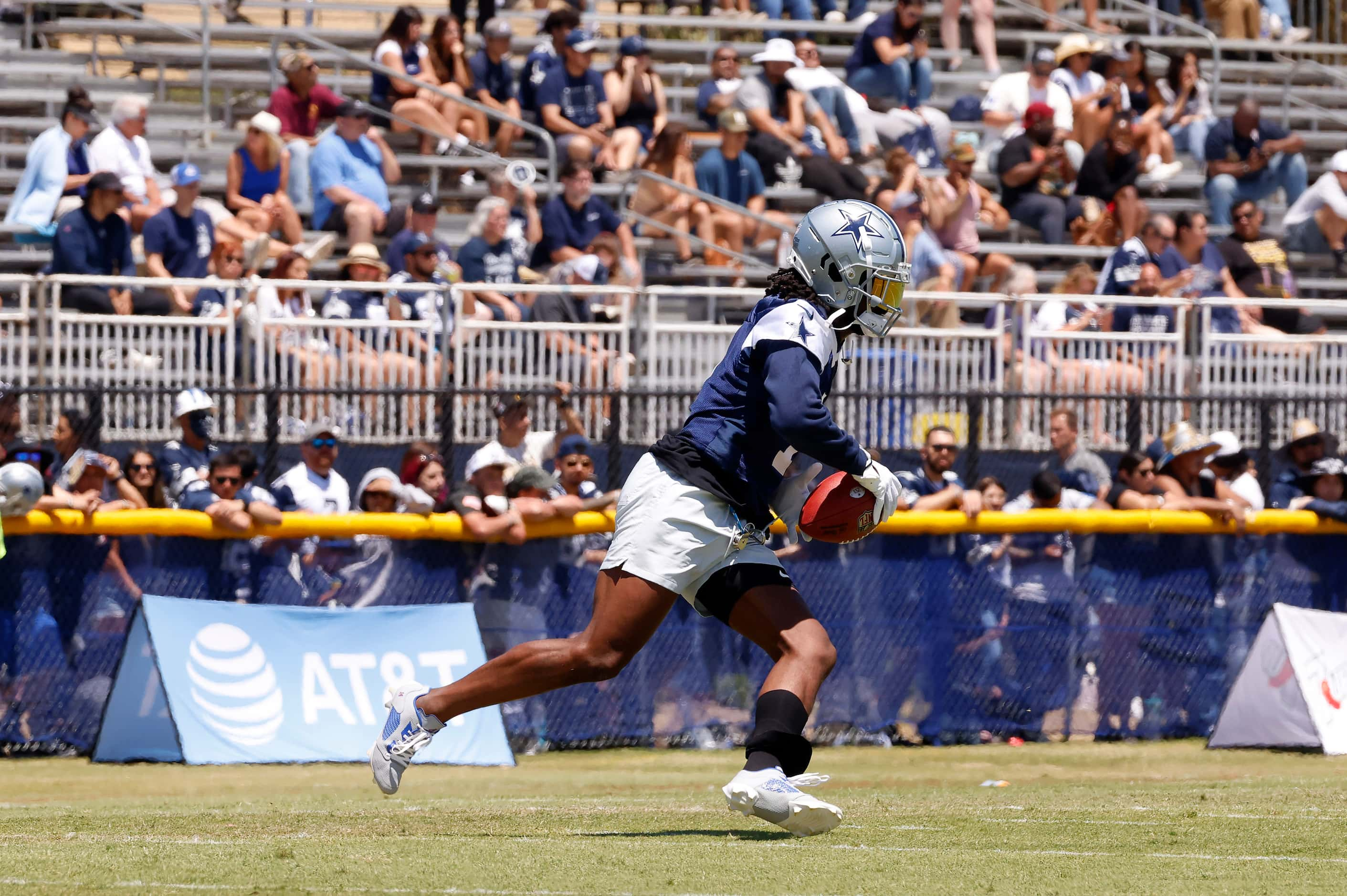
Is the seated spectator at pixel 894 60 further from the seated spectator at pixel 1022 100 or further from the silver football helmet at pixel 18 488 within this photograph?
the silver football helmet at pixel 18 488

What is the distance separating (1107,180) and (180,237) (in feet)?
30.4

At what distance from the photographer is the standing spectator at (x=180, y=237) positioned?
1466 cm

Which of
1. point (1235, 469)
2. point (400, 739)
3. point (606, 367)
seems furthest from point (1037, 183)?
point (400, 739)

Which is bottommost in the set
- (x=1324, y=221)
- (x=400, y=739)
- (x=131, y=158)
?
(x=400, y=739)

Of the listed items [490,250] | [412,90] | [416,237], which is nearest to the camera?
[416,237]

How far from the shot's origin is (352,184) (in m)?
16.5

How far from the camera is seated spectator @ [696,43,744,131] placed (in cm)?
1881

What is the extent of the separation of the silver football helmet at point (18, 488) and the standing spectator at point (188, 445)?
1192 mm

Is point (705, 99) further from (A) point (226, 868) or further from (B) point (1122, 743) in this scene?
(A) point (226, 868)

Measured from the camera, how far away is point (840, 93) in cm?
Result: 1895

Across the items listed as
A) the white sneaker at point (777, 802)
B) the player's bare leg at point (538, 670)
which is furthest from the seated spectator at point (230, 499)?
the white sneaker at point (777, 802)

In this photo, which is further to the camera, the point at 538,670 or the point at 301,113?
the point at 301,113

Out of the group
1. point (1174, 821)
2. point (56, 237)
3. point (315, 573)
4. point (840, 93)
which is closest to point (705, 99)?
point (840, 93)

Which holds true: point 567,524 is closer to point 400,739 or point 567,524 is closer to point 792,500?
point 400,739
